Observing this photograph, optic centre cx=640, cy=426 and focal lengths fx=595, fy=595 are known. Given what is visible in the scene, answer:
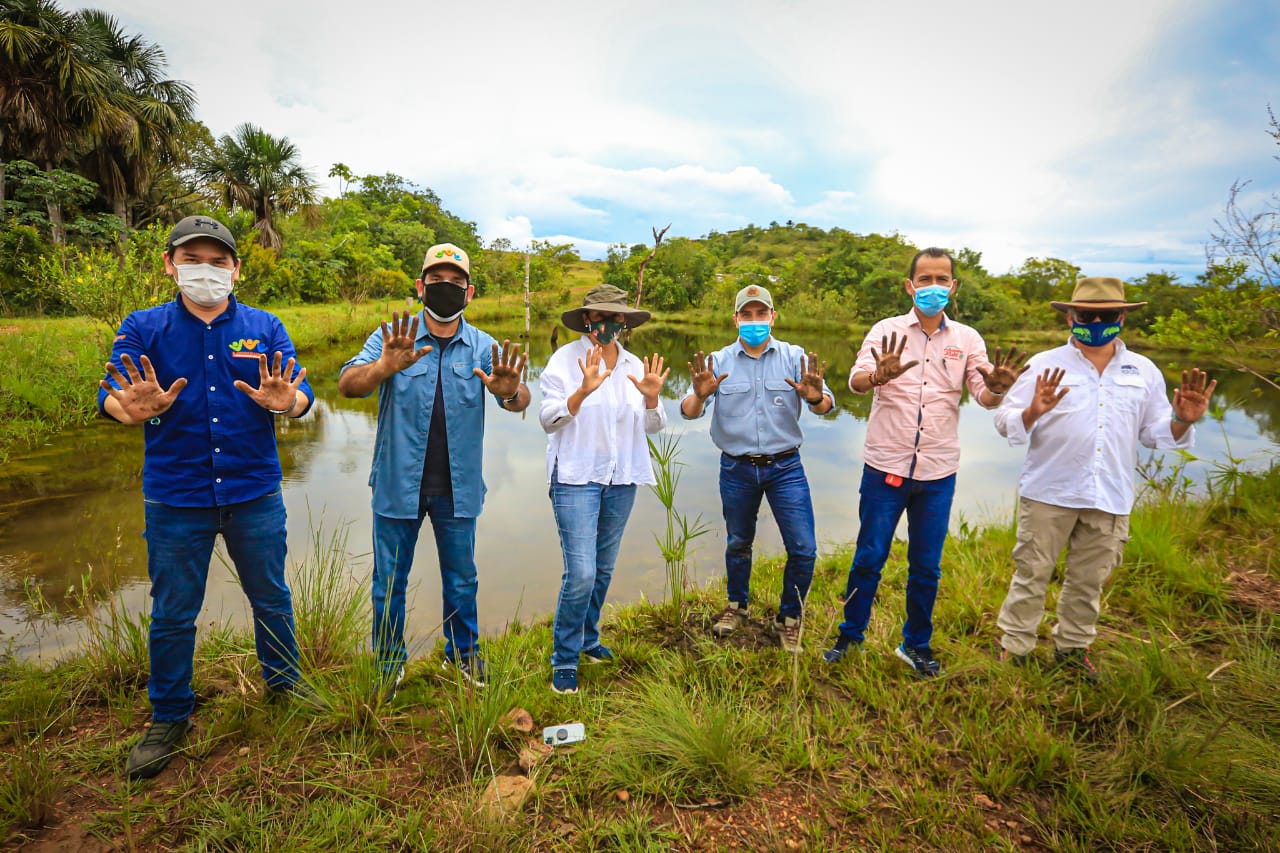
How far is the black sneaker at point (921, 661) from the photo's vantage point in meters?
3.15

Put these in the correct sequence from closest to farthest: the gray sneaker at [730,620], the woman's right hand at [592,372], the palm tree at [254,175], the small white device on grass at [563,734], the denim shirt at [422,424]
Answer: the small white device on grass at [563,734]
the denim shirt at [422,424]
the woman's right hand at [592,372]
the gray sneaker at [730,620]
the palm tree at [254,175]

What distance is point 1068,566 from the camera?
125 inches

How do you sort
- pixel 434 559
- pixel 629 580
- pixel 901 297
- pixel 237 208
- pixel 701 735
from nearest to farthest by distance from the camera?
pixel 701 735
pixel 629 580
pixel 434 559
pixel 237 208
pixel 901 297

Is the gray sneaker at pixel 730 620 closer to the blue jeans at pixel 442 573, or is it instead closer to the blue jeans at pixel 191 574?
the blue jeans at pixel 442 573

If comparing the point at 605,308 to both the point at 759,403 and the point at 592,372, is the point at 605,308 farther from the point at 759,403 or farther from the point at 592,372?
the point at 759,403

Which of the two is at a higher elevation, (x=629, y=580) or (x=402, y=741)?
(x=402, y=741)

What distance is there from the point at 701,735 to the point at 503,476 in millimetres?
6728

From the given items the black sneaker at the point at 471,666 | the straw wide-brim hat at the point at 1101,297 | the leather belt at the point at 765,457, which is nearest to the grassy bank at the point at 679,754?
the black sneaker at the point at 471,666

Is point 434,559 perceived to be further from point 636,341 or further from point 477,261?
point 477,261

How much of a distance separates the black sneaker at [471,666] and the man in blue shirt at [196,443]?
0.84 meters

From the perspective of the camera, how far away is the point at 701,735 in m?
2.36

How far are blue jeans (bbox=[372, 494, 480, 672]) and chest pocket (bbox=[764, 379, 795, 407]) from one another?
176cm

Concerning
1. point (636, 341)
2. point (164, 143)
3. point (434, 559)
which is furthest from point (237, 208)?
point (434, 559)

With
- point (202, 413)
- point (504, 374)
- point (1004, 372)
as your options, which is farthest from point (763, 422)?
point (202, 413)
